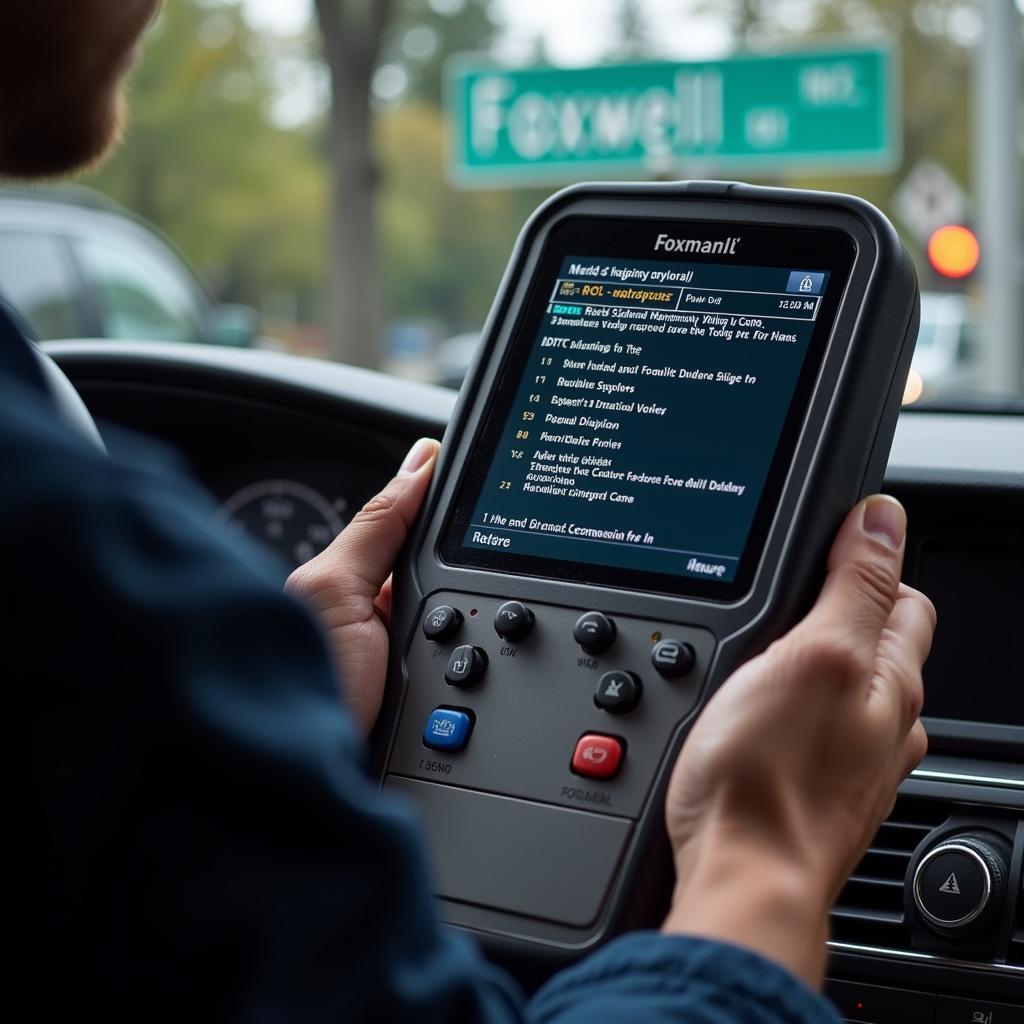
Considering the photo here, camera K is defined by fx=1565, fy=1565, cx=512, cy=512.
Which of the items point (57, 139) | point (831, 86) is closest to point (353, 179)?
point (831, 86)

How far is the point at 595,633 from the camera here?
1437 mm

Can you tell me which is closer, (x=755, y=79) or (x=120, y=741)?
(x=120, y=741)

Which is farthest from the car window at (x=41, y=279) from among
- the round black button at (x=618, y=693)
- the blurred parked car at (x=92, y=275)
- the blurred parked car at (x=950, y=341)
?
the blurred parked car at (x=950, y=341)

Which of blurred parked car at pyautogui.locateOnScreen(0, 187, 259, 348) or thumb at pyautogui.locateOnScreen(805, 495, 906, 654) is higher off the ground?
thumb at pyautogui.locateOnScreen(805, 495, 906, 654)

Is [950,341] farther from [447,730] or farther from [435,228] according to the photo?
[435,228]

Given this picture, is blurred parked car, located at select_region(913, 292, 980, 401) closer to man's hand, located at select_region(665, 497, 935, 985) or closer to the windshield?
the windshield

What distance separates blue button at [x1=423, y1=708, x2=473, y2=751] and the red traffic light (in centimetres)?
631

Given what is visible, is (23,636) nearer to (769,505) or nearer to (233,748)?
(233,748)

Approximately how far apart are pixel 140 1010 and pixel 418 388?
2034 millimetres

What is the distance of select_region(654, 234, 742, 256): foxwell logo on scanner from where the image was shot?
1597 mm

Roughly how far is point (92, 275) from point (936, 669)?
6.53 m

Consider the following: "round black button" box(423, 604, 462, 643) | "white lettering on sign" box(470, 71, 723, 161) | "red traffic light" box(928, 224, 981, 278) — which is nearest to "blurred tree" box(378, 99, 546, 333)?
"white lettering on sign" box(470, 71, 723, 161)

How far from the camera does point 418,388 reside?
272 centimetres

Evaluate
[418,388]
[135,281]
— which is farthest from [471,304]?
[418,388]
